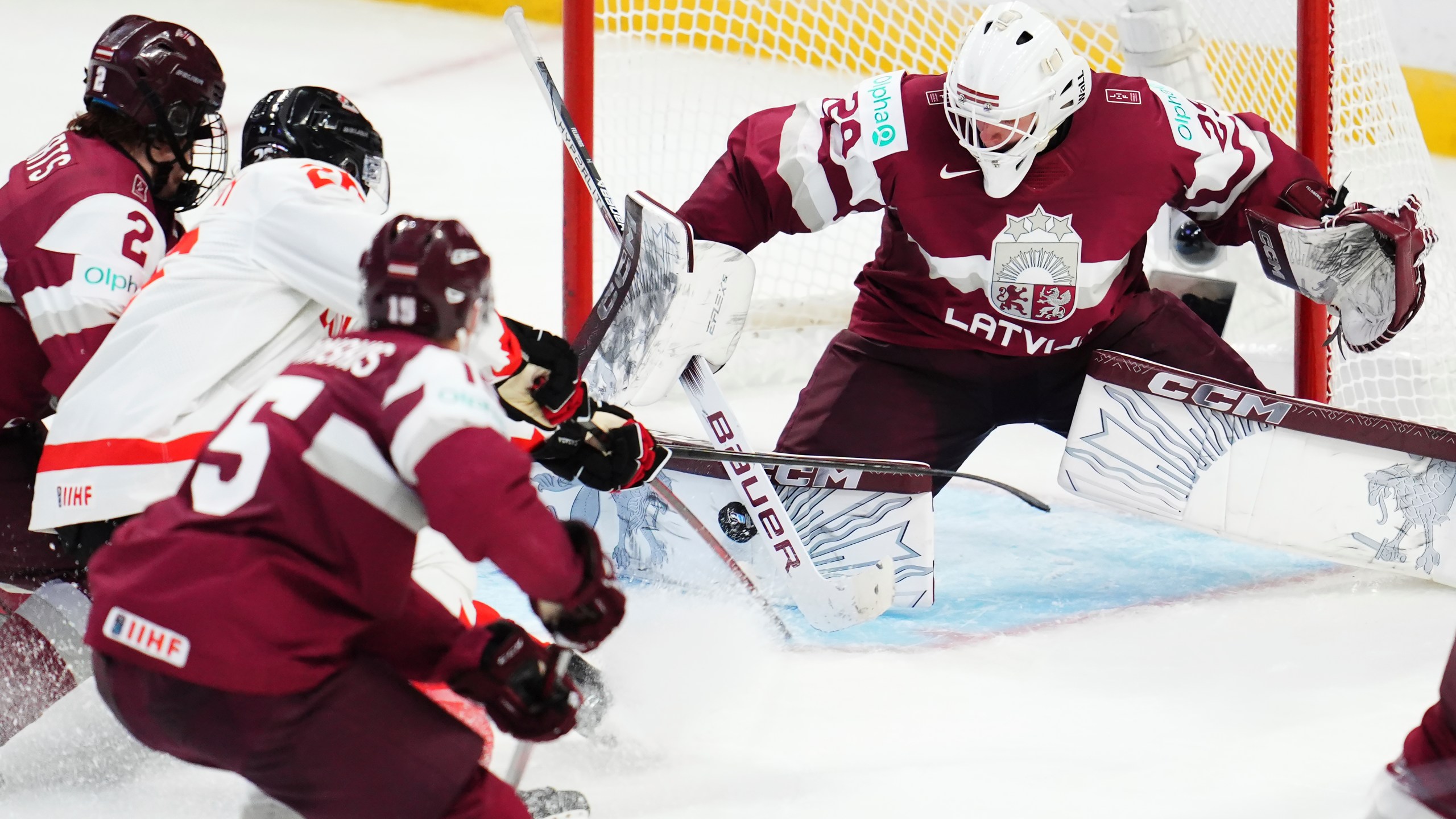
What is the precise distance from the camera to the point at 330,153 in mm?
2316

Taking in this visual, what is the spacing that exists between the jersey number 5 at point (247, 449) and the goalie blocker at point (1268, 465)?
5.88 ft

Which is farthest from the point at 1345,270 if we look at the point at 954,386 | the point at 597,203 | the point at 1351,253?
the point at 597,203

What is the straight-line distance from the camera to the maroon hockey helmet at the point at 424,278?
65.0 inches

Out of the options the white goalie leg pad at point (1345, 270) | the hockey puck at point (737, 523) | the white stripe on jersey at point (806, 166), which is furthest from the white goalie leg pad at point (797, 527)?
the white goalie leg pad at point (1345, 270)

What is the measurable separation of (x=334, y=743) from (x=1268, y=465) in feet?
6.57

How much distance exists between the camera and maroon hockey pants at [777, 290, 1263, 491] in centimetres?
309

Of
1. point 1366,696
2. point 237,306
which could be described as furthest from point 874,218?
point 237,306

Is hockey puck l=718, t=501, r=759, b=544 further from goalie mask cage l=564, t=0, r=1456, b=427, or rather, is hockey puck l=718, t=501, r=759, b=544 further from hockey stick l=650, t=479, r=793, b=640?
goalie mask cage l=564, t=0, r=1456, b=427

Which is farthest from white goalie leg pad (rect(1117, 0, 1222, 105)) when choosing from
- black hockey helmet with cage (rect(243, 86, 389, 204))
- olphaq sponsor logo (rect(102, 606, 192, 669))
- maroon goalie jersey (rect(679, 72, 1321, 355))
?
olphaq sponsor logo (rect(102, 606, 192, 669))

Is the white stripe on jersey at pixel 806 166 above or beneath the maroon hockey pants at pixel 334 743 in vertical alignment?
above

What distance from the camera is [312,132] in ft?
7.57

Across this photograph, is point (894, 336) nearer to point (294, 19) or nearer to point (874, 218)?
point (874, 218)

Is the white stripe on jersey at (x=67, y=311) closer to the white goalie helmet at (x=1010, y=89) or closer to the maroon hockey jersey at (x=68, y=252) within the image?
the maroon hockey jersey at (x=68, y=252)

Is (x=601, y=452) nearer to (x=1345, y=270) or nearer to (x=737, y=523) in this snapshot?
(x=737, y=523)
